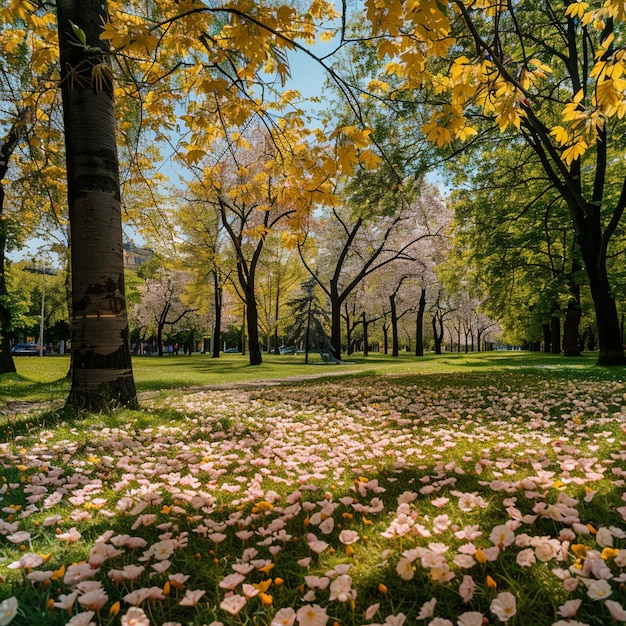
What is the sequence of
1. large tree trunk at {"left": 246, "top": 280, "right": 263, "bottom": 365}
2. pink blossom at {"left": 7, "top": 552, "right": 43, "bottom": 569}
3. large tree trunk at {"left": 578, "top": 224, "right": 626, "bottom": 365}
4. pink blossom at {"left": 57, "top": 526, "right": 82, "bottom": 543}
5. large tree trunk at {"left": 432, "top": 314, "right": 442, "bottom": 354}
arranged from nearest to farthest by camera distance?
pink blossom at {"left": 7, "top": 552, "right": 43, "bottom": 569} < pink blossom at {"left": 57, "top": 526, "right": 82, "bottom": 543} < large tree trunk at {"left": 578, "top": 224, "right": 626, "bottom": 365} < large tree trunk at {"left": 246, "top": 280, "right": 263, "bottom": 365} < large tree trunk at {"left": 432, "top": 314, "right": 442, "bottom": 354}

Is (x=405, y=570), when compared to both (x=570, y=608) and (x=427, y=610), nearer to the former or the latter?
(x=427, y=610)

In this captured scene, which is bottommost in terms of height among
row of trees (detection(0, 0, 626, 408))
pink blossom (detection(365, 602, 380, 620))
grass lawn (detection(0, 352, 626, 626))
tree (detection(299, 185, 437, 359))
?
grass lawn (detection(0, 352, 626, 626))

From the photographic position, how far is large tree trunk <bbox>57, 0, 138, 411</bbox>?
5.18 m

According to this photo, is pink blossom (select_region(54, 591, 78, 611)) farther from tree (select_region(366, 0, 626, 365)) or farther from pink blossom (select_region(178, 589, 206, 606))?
tree (select_region(366, 0, 626, 365))

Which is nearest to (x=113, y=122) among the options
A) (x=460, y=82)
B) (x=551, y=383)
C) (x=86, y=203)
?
(x=86, y=203)

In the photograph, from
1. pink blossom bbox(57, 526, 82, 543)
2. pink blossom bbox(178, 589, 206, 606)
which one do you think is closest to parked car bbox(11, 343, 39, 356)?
pink blossom bbox(57, 526, 82, 543)

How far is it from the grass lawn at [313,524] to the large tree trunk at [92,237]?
65 centimetres

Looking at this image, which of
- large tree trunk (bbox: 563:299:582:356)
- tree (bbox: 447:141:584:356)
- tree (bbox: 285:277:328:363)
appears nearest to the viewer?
tree (bbox: 447:141:584:356)

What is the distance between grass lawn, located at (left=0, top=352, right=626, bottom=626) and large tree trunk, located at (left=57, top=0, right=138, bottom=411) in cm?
65

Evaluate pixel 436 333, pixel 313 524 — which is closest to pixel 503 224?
pixel 313 524

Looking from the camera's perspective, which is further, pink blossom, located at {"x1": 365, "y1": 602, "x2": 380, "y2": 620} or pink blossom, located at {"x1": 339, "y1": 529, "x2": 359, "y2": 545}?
pink blossom, located at {"x1": 339, "y1": 529, "x2": 359, "y2": 545}

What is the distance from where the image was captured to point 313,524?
2234mm

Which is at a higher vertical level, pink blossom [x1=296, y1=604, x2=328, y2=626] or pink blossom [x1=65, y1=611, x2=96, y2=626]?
pink blossom [x1=296, y1=604, x2=328, y2=626]

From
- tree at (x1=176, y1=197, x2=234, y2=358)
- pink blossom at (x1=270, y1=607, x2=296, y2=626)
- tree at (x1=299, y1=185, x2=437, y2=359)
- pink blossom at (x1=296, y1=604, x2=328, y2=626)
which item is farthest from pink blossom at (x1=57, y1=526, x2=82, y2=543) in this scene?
tree at (x1=176, y1=197, x2=234, y2=358)
